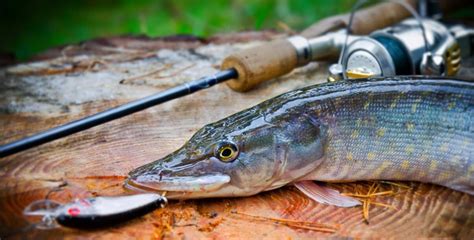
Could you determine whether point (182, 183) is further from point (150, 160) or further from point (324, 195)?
point (324, 195)

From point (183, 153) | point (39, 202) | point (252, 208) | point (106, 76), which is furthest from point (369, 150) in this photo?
point (106, 76)

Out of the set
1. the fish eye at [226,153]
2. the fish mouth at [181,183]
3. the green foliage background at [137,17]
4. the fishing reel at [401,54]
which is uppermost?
the green foliage background at [137,17]

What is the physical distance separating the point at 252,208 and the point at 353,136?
0.63 m

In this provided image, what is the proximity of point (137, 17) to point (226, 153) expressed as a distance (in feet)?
16.2

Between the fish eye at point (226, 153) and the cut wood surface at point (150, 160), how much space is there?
0.24m

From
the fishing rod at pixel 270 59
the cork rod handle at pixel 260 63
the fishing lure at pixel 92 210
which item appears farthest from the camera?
the cork rod handle at pixel 260 63

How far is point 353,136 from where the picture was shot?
2.76 m

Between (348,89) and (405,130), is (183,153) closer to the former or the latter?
(348,89)

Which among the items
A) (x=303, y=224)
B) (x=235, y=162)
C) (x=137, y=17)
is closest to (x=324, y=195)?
(x=303, y=224)

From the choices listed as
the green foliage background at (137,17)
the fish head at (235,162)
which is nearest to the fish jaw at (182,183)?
the fish head at (235,162)

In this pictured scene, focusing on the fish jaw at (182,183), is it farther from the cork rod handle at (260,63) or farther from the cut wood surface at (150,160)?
the cork rod handle at (260,63)

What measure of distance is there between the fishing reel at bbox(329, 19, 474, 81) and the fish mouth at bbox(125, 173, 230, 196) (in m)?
1.33

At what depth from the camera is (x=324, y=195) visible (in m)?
2.71

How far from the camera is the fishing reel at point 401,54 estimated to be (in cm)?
346
